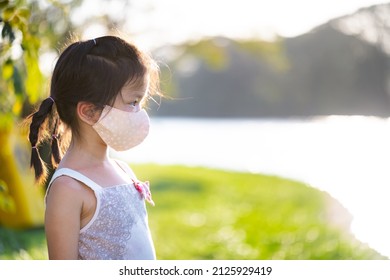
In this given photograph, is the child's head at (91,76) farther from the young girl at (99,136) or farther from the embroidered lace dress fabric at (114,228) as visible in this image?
the embroidered lace dress fabric at (114,228)

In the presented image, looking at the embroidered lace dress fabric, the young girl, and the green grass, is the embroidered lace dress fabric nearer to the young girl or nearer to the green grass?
the young girl

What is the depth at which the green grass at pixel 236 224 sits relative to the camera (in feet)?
15.5

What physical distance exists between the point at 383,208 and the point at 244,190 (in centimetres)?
214

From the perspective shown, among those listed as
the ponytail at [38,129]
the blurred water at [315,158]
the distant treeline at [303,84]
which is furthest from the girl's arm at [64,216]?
the distant treeline at [303,84]

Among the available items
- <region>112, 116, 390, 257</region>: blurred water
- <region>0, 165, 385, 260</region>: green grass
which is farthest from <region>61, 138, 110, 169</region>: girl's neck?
<region>112, 116, 390, 257</region>: blurred water

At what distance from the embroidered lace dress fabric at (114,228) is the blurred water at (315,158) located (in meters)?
3.47

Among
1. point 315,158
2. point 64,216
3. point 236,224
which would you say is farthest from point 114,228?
point 315,158

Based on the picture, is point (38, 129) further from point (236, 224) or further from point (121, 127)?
point (236, 224)

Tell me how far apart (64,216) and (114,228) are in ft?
0.46

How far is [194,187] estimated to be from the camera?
352 inches

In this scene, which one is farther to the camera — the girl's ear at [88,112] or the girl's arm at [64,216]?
the girl's ear at [88,112]

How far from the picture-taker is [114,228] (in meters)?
1.57

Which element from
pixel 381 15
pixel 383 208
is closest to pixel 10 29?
pixel 383 208

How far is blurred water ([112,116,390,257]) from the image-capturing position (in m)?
6.88
